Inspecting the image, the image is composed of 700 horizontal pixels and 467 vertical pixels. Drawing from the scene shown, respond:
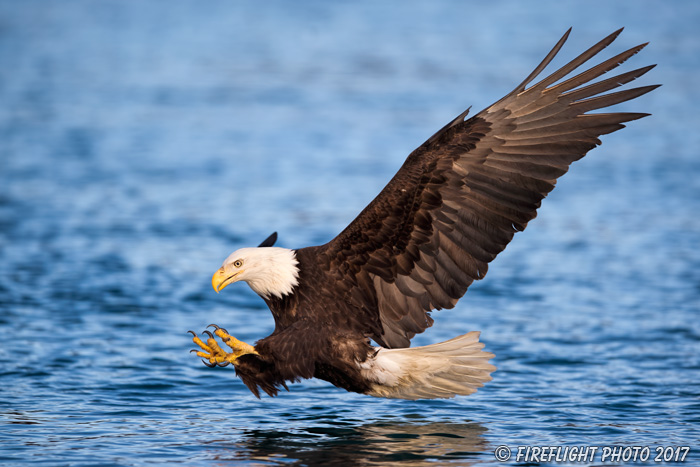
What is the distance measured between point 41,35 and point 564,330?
17651mm

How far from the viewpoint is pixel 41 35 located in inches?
897

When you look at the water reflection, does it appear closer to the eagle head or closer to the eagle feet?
the eagle feet

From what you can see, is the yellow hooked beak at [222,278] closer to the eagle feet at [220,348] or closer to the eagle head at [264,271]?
the eagle head at [264,271]

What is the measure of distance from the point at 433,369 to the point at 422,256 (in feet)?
2.02

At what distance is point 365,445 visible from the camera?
555 cm

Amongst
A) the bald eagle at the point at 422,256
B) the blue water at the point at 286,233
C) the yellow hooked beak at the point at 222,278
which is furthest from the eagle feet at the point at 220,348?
the blue water at the point at 286,233

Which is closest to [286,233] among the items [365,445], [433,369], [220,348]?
[220,348]

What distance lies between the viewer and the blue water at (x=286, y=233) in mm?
5922

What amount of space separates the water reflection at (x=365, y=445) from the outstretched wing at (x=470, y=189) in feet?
2.49

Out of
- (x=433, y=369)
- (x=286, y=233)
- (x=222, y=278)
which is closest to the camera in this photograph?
(x=433, y=369)

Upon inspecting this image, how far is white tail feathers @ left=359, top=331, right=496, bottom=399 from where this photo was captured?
223 inches

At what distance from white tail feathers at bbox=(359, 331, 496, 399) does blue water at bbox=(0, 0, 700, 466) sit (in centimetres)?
26

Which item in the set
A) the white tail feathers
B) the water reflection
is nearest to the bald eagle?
the white tail feathers

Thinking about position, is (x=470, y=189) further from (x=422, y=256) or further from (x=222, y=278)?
(x=222, y=278)
